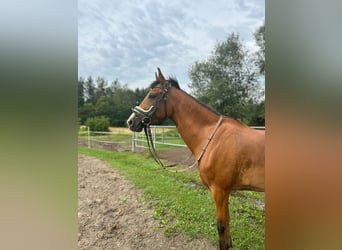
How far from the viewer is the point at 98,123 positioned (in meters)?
1.62

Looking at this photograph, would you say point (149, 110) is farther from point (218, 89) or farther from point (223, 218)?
point (223, 218)

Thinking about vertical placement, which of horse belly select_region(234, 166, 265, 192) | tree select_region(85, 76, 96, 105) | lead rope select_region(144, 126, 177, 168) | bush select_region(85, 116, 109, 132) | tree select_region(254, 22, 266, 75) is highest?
tree select_region(254, 22, 266, 75)

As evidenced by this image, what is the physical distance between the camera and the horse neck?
1.51m

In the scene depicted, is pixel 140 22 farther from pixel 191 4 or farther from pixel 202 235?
pixel 202 235

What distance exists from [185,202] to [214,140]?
405 mm

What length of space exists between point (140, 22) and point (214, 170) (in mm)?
990

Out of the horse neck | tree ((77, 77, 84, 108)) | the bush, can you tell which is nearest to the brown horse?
the horse neck

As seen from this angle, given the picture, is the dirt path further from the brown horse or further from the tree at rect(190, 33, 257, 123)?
the tree at rect(190, 33, 257, 123)

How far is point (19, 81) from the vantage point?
130cm

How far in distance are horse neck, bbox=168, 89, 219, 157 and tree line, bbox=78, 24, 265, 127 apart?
0.07m

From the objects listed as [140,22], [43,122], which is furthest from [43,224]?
[140,22]

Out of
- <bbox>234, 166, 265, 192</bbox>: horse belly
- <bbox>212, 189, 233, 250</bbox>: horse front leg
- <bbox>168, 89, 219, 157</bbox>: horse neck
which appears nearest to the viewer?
<bbox>234, 166, 265, 192</bbox>: horse belly

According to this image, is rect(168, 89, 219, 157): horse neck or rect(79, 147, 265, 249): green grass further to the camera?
rect(168, 89, 219, 157): horse neck

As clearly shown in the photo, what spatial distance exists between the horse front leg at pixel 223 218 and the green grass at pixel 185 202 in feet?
0.09
